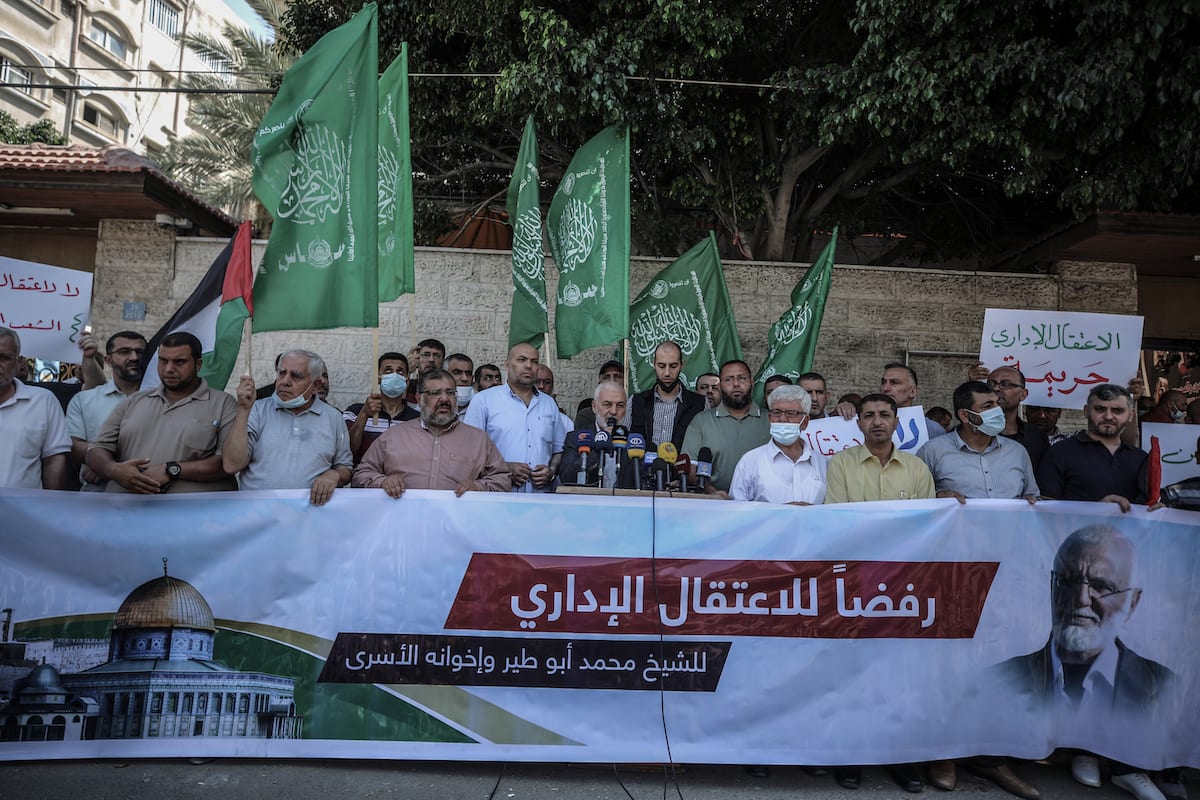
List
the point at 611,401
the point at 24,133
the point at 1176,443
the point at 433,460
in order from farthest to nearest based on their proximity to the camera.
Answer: the point at 24,133, the point at 1176,443, the point at 611,401, the point at 433,460

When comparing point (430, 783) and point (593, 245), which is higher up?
point (593, 245)

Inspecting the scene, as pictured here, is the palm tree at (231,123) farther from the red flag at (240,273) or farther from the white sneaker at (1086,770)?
the white sneaker at (1086,770)

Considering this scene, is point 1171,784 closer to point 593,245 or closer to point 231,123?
point 593,245

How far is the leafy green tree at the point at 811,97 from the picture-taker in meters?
7.66

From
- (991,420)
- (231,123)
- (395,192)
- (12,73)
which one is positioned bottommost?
(991,420)

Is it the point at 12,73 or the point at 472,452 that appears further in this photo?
the point at 12,73

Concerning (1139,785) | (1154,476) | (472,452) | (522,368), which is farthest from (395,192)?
(1139,785)

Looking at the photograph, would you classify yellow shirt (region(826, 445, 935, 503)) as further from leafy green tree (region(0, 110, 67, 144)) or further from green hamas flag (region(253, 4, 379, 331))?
leafy green tree (region(0, 110, 67, 144))

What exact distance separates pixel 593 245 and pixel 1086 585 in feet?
13.7

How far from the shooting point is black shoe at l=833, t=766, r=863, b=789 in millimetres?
4176

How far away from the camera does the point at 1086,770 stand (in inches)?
171

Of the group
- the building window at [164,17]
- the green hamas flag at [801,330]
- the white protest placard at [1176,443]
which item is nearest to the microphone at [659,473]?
the green hamas flag at [801,330]

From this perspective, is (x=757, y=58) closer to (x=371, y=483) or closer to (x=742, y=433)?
(x=742, y=433)

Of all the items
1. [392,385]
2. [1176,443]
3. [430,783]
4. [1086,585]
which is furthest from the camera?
[1176,443]
